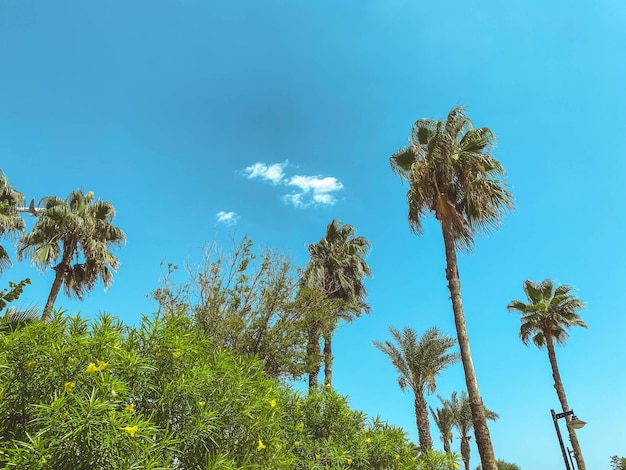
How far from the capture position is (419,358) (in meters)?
21.2

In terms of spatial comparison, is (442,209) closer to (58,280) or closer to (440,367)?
(440,367)

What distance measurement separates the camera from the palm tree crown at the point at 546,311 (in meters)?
24.3

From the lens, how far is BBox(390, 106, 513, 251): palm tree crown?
1338cm

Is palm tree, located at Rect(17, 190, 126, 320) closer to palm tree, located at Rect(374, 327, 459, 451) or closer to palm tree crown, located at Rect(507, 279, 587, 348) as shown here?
palm tree, located at Rect(374, 327, 459, 451)

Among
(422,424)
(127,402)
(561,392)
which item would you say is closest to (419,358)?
(422,424)

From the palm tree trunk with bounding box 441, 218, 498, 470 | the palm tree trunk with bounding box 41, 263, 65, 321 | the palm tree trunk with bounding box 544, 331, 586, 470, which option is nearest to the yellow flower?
the palm tree trunk with bounding box 441, 218, 498, 470

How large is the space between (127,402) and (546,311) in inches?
1001

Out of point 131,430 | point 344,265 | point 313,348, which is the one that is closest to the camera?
point 131,430

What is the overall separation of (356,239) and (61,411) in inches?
821

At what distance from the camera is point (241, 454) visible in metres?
4.87

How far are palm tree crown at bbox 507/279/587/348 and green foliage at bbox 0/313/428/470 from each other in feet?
77.0

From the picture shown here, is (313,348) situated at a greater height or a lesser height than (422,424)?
greater

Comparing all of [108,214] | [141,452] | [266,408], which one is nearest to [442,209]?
[266,408]

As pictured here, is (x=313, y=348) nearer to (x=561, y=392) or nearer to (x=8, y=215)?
(x=8, y=215)
